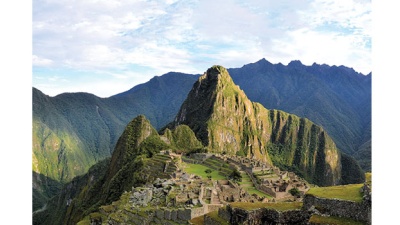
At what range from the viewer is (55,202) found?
11419 centimetres

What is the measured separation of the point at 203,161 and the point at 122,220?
32424mm

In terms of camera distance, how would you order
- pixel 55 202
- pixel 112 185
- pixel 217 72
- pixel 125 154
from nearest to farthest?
1. pixel 112 185
2. pixel 125 154
3. pixel 55 202
4. pixel 217 72

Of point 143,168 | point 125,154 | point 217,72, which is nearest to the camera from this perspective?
point 143,168

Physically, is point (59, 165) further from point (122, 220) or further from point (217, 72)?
point (122, 220)

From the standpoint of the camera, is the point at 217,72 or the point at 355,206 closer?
the point at 355,206

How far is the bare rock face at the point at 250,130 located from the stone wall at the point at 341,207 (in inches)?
3567

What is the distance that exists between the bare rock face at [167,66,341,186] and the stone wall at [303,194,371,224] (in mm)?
90600

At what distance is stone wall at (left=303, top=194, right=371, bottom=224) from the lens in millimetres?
7152

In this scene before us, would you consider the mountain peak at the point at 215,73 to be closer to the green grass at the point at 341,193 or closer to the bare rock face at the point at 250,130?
the bare rock face at the point at 250,130

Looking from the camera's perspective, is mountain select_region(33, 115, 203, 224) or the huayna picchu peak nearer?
the huayna picchu peak

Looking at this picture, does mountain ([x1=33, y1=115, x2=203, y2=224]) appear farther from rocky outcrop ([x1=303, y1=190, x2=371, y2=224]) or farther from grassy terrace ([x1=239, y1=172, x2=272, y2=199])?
rocky outcrop ([x1=303, y1=190, x2=371, y2=224])

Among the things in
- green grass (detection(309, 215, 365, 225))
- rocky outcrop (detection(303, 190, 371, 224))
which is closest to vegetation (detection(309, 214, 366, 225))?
green grass (detection(309, 215, 365, 225))

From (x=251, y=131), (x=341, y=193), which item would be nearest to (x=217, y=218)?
(x=341, y=193)
